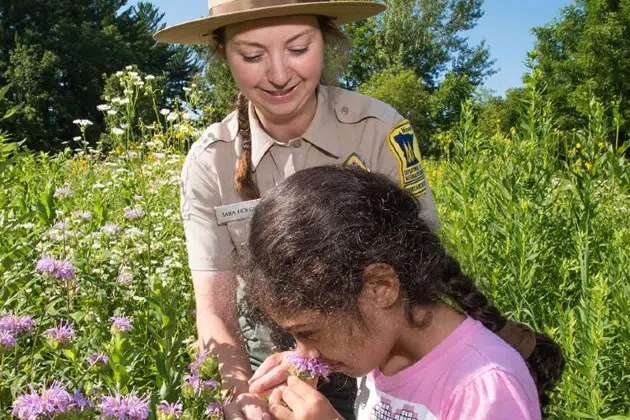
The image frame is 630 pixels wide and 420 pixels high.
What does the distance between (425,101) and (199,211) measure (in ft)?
142

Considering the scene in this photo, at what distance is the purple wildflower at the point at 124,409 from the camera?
150 cm

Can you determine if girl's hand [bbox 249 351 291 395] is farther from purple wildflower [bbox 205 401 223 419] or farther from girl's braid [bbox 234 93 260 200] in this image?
girl's braid [bbox 234 93 260 200]

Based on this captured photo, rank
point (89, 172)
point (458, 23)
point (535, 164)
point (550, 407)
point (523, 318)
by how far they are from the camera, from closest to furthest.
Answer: point (550, 407) → point (523, 318) → point (535, 164) → point (89, 172) → point (458, 23)

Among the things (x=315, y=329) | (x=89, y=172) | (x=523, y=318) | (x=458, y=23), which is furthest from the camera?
(x=458, y=23)

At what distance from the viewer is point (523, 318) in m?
2.76

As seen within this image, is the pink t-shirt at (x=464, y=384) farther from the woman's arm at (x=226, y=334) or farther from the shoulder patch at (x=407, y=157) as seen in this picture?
the shoulder patch at (x=407, y=157)

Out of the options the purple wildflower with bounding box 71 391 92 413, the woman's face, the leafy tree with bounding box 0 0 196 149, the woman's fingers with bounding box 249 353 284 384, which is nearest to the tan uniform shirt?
the woman's face

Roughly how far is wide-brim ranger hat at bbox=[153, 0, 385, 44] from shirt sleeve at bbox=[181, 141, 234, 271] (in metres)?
0.34

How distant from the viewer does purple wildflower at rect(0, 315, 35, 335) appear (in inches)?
69.1

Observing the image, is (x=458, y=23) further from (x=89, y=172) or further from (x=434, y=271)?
(x=434, y=271)

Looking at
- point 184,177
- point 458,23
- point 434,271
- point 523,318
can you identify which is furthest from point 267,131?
point 458,23

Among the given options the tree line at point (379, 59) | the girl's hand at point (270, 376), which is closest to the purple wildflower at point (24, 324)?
the girl's hand at point (270, 376)

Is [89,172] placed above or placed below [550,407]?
above

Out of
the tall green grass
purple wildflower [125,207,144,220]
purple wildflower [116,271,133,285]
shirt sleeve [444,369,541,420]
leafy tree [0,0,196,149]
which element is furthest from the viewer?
leafy tree [0,0,196,149]
